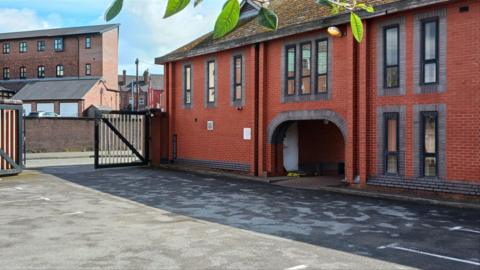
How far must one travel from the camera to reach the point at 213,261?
7.41 meters

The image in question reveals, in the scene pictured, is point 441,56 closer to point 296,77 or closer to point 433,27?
point 433,27

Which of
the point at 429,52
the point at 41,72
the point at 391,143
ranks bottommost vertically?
the point at 391,143

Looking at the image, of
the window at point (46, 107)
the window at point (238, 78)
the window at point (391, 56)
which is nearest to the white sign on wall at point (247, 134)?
the window at point (238, 78)

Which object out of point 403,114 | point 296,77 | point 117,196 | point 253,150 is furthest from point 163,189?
point 403,114

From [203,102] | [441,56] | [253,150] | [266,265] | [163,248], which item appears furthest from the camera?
[203,102]

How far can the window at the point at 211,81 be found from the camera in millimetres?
22750

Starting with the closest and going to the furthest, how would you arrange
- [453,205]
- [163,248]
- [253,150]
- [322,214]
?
[163,248] < [322,214] < [453,205] < [253,150]

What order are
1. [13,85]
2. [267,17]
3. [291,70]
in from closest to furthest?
[267,17] < [291,70] < [13,85]

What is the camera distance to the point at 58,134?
38219 millimetres

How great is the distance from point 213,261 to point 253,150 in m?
12.9

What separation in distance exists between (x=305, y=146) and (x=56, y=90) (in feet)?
163

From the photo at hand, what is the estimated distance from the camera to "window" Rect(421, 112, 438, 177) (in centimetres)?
1423

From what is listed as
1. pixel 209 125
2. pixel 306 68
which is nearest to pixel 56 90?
pixel 209 125

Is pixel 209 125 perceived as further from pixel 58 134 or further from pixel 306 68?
pixel 58 134
